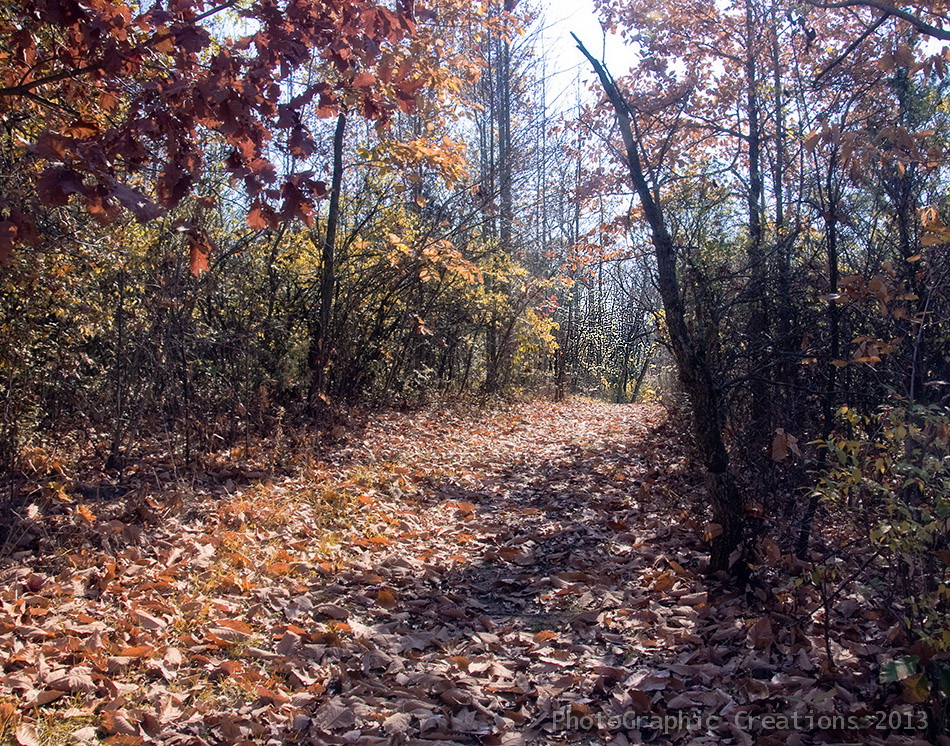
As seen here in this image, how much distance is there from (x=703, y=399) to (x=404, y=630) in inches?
98.9

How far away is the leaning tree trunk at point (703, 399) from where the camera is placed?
4684 millimetres

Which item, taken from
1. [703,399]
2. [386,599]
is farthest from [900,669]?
[386,599]

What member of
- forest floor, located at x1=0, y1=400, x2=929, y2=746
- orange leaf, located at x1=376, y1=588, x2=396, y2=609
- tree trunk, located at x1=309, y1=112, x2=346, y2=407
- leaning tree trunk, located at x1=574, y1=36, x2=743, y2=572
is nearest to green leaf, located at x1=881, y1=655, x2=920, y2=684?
forest floor, located at x1=0, y1=400, x2=929, y2=746

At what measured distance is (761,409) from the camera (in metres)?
5.79

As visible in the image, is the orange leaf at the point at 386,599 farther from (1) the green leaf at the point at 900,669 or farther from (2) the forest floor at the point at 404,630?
(1) the green leaf at the point at 900,669

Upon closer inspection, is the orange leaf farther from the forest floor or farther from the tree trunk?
the tree trunk

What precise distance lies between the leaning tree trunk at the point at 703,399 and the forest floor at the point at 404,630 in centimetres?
29

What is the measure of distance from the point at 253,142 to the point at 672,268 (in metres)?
2.86

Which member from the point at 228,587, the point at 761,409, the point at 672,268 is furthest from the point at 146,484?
the point at 761,409

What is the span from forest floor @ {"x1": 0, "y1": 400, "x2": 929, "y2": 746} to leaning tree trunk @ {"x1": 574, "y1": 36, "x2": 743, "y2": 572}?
29 centimetres

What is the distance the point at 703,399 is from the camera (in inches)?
185

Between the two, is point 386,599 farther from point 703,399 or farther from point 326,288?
point 326,288

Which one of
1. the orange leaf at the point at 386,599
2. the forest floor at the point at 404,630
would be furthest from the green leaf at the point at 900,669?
the orange leaf at the point at 386,599

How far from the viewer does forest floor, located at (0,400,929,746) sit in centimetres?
318
